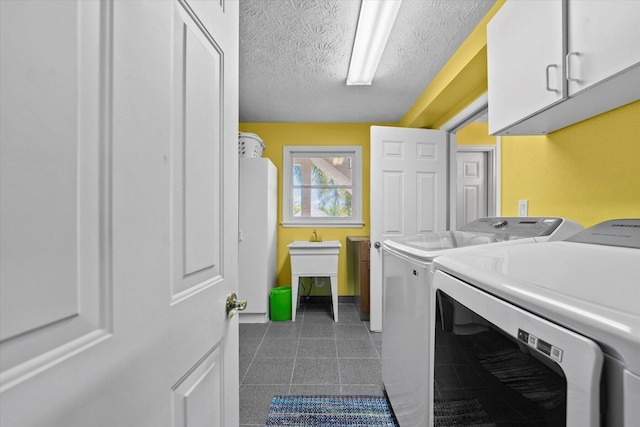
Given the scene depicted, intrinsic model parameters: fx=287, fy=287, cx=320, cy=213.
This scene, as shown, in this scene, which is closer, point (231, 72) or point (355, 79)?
point (231, 72)

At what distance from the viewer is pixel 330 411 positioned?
65.2 inches

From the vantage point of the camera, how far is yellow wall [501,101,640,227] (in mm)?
1133

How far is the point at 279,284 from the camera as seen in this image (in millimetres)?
3824

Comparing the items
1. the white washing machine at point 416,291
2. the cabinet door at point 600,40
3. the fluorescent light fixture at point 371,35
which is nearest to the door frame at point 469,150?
the white washing machine at point 416,291

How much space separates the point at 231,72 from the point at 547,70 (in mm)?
1119

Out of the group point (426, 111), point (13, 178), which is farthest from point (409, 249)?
point (426, 111)

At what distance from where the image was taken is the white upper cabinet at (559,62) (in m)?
0.83

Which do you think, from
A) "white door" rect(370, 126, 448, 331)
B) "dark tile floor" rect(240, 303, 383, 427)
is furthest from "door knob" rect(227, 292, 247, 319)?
"white door" rect(370, 126, 448, 331)

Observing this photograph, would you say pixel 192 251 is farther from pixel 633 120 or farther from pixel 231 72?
pixel 633 120

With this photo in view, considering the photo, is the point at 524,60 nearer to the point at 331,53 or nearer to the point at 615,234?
the point at 615,234

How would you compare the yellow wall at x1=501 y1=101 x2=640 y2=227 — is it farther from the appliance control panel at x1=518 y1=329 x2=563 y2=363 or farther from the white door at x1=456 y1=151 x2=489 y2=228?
the white door at x1=456 y1=151 x2=489 y2=228

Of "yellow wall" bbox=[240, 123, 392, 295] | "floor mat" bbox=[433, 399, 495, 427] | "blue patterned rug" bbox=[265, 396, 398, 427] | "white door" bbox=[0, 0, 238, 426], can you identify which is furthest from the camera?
"yellow wall" bbox=[240, 123, 392, 295]

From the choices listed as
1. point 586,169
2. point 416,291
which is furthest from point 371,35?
point 416,291

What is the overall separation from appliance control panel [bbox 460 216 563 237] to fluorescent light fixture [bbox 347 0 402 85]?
4.25 feet
